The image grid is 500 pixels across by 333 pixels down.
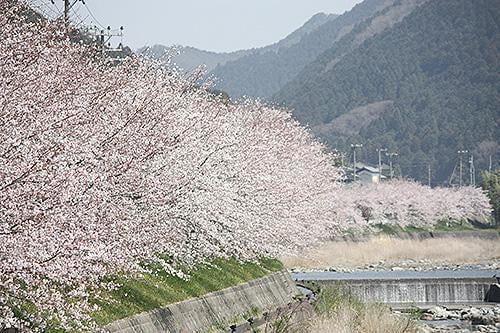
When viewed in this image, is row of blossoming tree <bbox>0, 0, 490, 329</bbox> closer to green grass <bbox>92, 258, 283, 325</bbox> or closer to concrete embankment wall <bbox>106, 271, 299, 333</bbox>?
green grass <bbox>92, 258, 283, 325</bbox>

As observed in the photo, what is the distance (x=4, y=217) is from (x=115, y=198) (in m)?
6.87

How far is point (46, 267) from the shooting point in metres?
13.0

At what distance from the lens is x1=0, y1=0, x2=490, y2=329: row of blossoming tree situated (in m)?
13.0

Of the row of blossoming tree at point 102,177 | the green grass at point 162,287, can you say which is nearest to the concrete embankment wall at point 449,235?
the row of blossoming tree at point 102,177

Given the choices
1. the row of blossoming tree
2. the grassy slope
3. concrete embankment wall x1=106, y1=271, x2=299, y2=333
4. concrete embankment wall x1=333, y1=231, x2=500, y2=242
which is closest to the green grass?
concrete embankment wall x1=106, y1=271, x2=299, y2=333

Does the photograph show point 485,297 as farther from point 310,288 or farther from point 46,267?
point 46,267

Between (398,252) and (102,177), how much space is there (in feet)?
241

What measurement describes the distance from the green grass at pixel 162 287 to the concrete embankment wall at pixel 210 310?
19 centimetres

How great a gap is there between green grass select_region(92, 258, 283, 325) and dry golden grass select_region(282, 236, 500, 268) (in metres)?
43.6

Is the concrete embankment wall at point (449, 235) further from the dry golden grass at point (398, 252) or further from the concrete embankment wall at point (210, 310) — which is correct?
the concrete embankment wall at point (210, 310)

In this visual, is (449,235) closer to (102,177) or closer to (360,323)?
(360,323)

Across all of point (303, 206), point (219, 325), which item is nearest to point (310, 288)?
point (303, 206)

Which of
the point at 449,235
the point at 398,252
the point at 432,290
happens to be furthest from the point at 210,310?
the point at 449,235

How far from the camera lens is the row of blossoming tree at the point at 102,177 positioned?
13.0 metres
